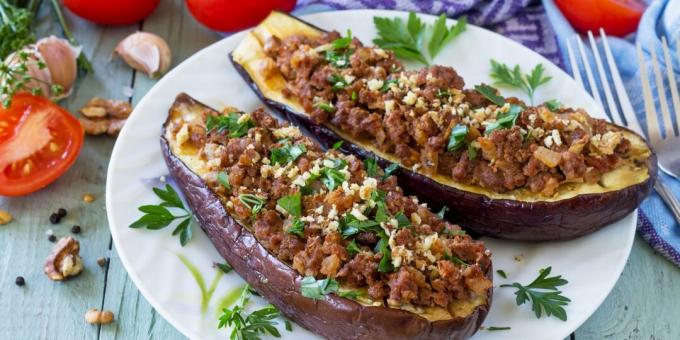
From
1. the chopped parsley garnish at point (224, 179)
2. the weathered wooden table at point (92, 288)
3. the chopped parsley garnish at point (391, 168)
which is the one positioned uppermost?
the chopped parsley garnish at point (391, 168)

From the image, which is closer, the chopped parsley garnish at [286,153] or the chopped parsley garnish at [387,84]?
the chopped parsley garnish at [286,153]

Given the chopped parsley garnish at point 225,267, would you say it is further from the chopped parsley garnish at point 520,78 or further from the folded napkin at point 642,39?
the folded napkin at point 642,39

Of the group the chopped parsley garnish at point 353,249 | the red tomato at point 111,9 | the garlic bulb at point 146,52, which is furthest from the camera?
the red tomato at point 111,9

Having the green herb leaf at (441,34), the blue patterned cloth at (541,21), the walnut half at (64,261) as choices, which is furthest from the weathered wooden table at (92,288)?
the green herb leaf at (441,34)

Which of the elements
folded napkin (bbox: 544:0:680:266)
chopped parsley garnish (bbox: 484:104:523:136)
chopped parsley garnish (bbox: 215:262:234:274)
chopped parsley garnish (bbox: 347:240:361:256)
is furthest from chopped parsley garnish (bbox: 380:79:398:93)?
folded napkin (bbox: 544:0:680:266)

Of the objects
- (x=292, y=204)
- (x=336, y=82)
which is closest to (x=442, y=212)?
(x=292, y=204)

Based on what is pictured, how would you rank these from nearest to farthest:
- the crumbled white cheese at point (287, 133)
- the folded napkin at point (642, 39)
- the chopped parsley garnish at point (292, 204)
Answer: the chopped parsley garnish at point (292, 204)
the crumbled white cheese at point (287, 133)
the folded napkin at point (642, 39)

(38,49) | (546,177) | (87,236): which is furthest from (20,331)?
(546,177)

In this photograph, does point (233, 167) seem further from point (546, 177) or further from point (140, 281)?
point (546, 177)
